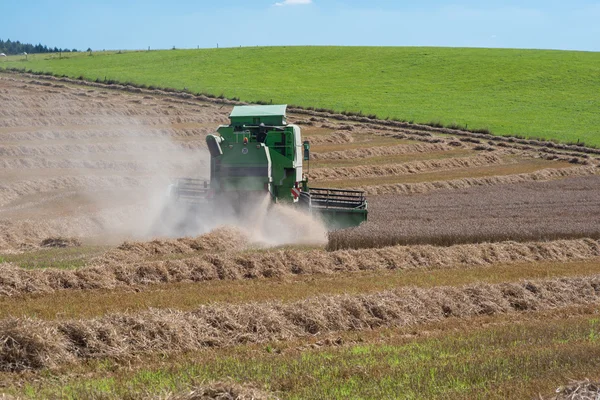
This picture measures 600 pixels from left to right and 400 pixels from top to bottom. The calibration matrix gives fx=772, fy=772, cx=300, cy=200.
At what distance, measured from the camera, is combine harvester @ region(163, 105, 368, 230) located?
20875mm

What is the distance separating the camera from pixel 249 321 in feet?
36.0

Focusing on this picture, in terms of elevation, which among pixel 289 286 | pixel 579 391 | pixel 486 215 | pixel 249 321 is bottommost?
pixel 486 215

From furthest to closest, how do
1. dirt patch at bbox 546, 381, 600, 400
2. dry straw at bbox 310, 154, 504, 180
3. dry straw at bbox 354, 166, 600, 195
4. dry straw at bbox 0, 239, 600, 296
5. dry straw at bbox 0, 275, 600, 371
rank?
dry straw at bbox 310, 154, 504, 180 < dry straw at bbox 354, 166, 600, 195 < dry straw at bbox 0, 239, 600, 296 < dry straw at bbox 0, 275, 600, 371 < dirt patch at bbox 546, 381, 600, 400

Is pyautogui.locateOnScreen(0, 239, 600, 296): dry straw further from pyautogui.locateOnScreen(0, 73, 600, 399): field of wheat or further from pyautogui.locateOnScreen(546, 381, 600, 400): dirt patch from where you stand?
pyautogui.locateOnScreen(546, 381, 600, 400): dirt patch

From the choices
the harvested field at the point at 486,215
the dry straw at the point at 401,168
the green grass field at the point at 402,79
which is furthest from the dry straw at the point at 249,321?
the green grass field at the point at 402,79

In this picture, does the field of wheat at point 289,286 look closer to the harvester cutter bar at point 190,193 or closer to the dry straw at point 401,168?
the dry straw at point 401,168

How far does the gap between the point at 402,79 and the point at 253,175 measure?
171ft

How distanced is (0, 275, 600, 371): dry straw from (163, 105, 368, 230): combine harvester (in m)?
8.22

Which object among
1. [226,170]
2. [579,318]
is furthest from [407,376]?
[226,170]

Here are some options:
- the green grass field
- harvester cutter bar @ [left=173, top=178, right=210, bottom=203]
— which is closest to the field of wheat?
harvester cutter bar @ [left=173, top=178, right=210, bottom=203]

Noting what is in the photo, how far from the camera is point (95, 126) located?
1519 inches

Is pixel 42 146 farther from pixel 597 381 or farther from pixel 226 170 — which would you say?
pixel 597 381

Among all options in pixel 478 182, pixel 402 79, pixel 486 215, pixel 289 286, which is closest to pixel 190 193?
pixel 289 286

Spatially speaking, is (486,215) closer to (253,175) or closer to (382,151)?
(253,175)
